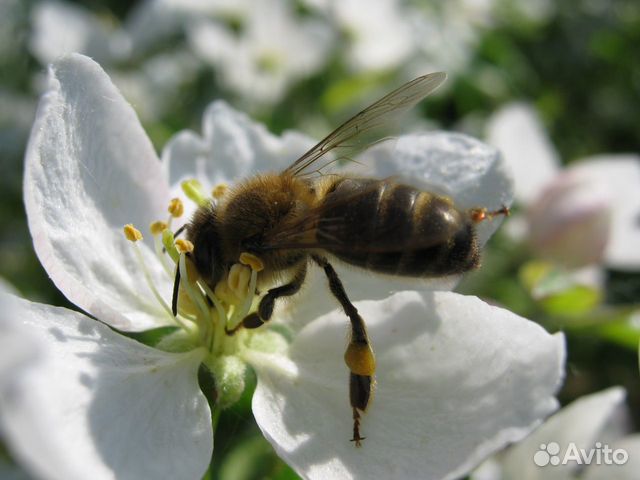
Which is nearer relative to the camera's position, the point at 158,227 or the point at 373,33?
the point at 158,227

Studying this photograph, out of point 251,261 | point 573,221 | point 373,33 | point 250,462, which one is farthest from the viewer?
point 373,33

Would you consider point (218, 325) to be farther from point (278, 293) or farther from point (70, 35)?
point (70, 35)

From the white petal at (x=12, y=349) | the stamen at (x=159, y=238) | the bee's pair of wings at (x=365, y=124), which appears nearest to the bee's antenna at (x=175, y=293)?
the stamen at (x=159, y=238)

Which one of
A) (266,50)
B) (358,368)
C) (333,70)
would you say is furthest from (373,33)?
(358,368)

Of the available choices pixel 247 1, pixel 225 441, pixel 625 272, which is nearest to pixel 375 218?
pixel 225 441

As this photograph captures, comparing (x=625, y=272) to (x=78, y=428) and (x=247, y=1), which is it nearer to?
(x=247, y=1)

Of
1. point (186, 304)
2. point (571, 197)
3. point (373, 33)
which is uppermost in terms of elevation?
point (186, 304)

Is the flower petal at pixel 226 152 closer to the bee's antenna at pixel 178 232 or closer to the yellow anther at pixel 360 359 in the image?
the bee's antenna at pixel 178 232

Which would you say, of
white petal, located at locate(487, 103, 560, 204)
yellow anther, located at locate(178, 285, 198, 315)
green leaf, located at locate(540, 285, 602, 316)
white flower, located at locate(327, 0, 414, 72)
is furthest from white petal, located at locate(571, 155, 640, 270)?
yellow anther, located at locate(178, 285, 198, 315)
